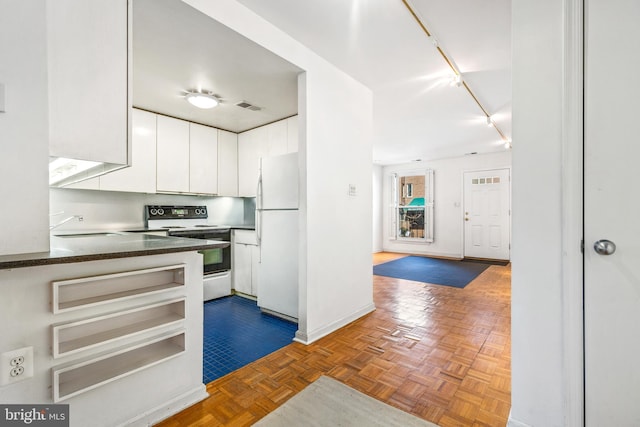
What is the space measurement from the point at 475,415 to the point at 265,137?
3630mm

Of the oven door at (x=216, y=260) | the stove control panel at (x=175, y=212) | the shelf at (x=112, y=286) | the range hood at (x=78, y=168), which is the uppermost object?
the range hood at (x=78, y=168)

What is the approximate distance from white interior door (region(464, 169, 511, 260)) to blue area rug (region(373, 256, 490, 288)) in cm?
69

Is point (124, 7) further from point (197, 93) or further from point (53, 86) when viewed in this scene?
point (197, 93)

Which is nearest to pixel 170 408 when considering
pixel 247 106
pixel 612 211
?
pixel 612 211

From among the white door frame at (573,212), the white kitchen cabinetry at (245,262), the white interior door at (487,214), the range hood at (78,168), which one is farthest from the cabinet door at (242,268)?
the white interior door at (487,214)

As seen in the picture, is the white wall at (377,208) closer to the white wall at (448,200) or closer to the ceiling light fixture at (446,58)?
the white wall at (448,200)

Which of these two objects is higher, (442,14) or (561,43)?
(442,14)

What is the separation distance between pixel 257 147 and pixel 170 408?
322cm

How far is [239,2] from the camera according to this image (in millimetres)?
1977

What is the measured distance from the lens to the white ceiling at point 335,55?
200 centimetres

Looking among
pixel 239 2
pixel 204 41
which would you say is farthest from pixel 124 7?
pixel 239 2

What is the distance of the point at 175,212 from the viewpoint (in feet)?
13.1

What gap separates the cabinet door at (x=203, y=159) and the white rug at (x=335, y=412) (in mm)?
3043

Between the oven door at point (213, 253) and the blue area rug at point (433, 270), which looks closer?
the oven door at point (213, 253)
